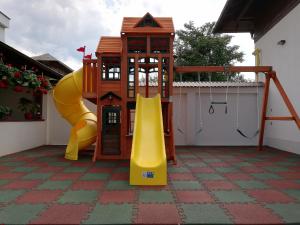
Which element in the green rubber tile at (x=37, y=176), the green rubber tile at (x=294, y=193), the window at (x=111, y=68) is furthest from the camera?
the window at (x=111, y=68)

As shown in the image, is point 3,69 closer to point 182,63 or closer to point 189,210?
point 189,210

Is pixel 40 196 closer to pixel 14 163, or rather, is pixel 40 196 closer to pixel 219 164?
pixel 14 163

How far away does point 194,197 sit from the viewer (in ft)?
15.9

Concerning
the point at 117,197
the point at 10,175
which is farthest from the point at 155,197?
the point at 10,175

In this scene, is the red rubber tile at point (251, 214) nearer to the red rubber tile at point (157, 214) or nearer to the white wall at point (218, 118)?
the red rubber tile at point (157, 214)

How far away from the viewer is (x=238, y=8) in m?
13.8

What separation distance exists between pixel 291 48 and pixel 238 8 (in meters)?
4.40

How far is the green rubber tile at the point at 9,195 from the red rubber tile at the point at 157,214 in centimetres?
225

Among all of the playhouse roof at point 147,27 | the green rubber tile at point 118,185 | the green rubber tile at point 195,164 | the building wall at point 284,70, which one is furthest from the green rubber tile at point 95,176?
the building wall at point 284,70

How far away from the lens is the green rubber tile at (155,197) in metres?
4.66

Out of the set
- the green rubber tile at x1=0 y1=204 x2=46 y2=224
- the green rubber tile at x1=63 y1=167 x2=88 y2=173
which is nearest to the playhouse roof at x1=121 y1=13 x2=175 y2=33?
the green rubber tile at x1=63 y1=167 x2=88 y2=173

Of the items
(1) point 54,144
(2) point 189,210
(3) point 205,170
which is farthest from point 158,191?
→ (1) point 54,144

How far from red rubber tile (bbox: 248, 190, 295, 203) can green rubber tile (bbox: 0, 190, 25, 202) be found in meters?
4.20

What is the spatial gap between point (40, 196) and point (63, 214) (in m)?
1.13
